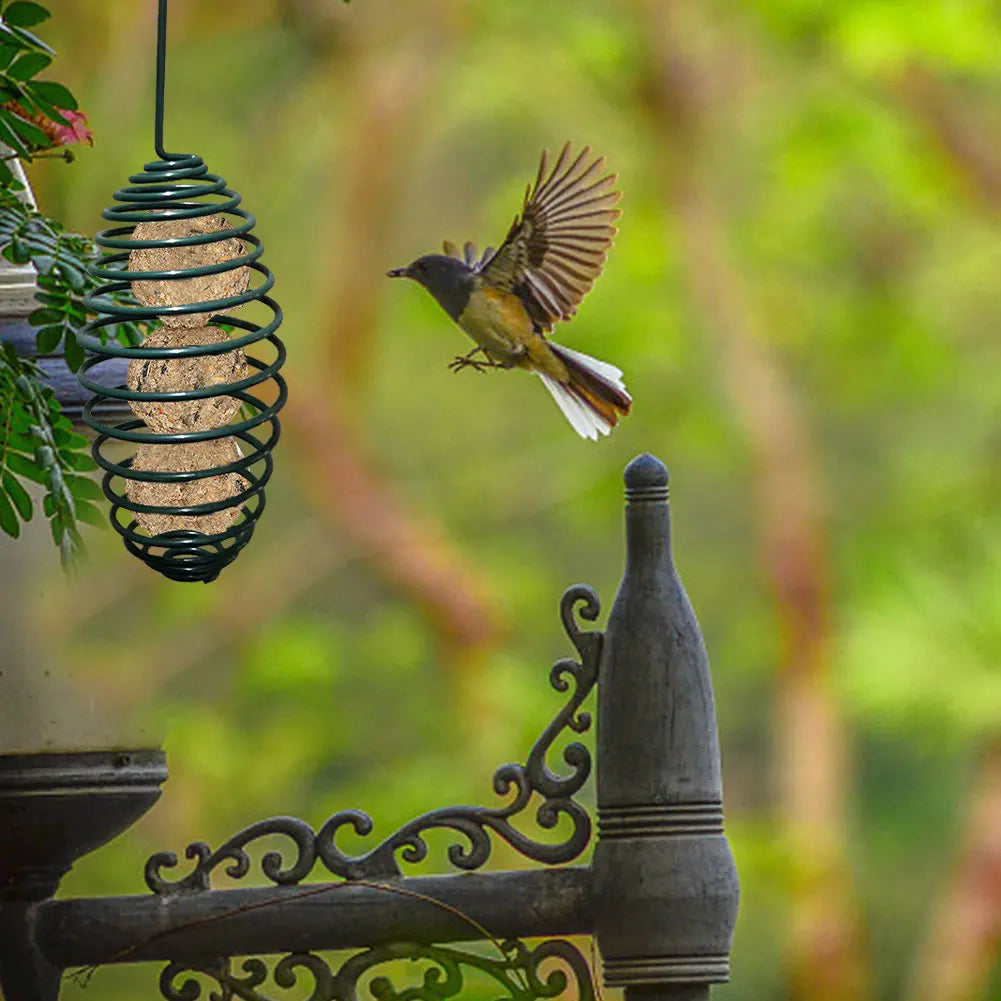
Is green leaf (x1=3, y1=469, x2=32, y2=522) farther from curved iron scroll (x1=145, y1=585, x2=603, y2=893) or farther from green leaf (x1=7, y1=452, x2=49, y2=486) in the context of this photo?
curved iron scroll (x1=145, y1=585, x2=603, y2=893)

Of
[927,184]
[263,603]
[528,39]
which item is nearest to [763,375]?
[927,184]

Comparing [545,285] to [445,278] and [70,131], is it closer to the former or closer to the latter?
[445,278]

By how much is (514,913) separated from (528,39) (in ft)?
14.4

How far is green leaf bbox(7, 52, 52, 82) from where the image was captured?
135 cm

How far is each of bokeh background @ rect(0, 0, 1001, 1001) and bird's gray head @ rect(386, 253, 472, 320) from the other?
3.31m

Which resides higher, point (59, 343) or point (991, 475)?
point (59, 343)

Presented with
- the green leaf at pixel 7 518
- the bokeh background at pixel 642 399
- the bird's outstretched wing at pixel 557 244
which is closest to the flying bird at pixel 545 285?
the bird's outstretched wing at pixel 557 244

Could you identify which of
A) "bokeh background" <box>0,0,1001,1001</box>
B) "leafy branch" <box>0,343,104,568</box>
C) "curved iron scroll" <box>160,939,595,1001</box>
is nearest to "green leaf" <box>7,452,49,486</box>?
"leafy branch" <box>0,343,104,568</box>

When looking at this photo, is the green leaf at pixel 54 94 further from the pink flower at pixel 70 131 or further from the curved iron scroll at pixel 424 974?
the curved iron scroll at pixel 424 974

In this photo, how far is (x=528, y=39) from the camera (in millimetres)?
5465

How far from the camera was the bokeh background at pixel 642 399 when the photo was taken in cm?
517

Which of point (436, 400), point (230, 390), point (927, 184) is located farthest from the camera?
point (436, 400)

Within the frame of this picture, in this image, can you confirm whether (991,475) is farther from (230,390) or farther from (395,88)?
(230,390)

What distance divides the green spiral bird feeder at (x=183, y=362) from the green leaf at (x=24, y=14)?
0.43 feet
